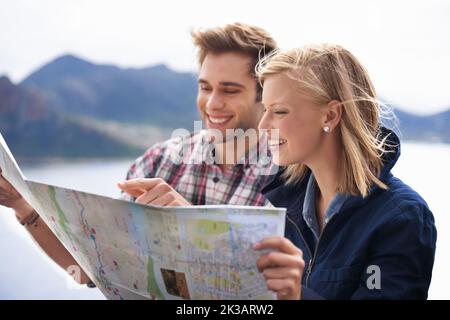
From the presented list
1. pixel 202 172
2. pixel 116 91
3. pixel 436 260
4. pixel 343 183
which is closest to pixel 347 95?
pixel 343 183

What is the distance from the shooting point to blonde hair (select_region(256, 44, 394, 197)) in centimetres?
91

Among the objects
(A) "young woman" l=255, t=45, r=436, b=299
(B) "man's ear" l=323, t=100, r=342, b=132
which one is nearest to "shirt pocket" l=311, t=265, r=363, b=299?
(A) "young woman" l=255, t=45, r=436, b=299

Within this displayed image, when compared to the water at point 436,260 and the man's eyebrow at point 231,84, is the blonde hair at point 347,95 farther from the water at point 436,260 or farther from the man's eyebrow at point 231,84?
the water at point 436,260

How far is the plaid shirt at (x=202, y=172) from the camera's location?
58.2 inches

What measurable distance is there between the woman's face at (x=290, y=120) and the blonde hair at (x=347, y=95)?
0.02 metres

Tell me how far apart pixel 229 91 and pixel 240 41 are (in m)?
0.15

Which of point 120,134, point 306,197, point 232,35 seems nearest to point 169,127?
point 120,134

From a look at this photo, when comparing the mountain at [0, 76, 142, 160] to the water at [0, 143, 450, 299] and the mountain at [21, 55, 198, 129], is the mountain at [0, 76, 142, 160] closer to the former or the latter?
the mountain at [21, 55, 198, 129]

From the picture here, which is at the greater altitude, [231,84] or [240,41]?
[240,41]

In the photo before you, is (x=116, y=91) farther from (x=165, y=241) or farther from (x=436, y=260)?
(x=165, y=241)

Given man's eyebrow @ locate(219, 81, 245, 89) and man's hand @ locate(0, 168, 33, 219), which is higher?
man's eyebrow @ locate(219, 81, 245, 89)

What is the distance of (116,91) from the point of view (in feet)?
16.4

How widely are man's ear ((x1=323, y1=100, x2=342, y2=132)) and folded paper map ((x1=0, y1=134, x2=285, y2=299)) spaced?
41 centimetres
